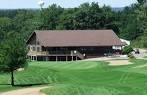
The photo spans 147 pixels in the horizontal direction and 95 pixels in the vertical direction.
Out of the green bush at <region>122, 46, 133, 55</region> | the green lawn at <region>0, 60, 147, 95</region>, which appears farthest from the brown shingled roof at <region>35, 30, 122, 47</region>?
the green lawn at <region>0, 60, 147, 95</region>

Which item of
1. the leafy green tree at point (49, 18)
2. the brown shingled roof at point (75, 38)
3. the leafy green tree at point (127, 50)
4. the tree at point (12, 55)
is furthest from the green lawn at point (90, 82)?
the leafy green tree at point (49, 18)

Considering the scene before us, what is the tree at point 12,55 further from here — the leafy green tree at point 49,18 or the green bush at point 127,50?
the leafy green tree at point 49,18

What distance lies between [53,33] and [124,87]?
229 feet

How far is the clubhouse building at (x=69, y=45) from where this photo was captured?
101875mm

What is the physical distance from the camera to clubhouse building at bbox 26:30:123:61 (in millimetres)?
101875

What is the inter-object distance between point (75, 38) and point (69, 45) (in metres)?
2.89

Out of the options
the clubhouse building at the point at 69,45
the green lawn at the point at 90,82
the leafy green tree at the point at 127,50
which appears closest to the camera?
the green lawn at the point at 90,82

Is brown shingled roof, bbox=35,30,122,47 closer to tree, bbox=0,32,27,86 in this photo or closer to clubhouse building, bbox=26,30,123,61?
clubhouse building, bbox=26,30,123,61

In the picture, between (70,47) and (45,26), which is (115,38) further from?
(45,26)

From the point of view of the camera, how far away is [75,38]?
345ft

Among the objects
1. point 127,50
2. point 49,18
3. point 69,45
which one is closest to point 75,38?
point 69,45

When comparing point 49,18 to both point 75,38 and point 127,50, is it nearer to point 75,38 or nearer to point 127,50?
point 75,38

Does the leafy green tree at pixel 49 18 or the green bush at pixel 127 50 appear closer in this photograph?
the green bush at pixel 127 50

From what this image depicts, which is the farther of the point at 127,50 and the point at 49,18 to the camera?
the point at 49,18
